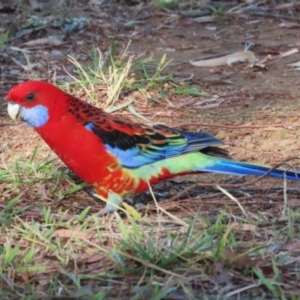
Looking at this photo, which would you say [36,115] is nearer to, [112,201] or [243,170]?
[112,201]

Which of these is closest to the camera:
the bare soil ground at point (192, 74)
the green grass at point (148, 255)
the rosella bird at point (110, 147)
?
the green grass at point (148, 255)

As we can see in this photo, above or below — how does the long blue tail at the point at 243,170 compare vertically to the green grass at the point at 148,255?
below

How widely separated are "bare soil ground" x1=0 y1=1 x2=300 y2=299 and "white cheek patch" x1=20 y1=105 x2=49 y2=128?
44 centimetres

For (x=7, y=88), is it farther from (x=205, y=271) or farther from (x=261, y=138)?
(x=205, y=271)

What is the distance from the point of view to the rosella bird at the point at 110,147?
3617mm

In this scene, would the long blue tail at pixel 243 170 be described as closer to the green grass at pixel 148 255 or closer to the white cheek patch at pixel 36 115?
the green grass at pixel 148 255

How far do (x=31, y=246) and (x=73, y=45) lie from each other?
398cm

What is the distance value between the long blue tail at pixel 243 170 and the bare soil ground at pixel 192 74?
13cm

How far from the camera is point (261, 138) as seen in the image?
4.75 meters

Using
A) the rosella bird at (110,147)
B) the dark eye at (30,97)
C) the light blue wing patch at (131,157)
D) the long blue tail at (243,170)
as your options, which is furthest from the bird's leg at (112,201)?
the dark eye at (30,97)

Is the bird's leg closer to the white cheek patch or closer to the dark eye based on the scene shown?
the white cheek patch

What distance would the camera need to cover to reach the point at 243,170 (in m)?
3.71

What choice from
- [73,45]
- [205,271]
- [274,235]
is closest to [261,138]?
[274,235]

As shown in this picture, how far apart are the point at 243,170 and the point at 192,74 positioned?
249 cm
